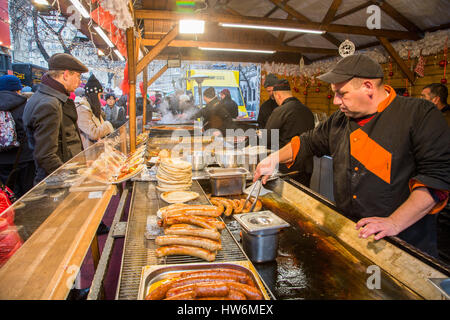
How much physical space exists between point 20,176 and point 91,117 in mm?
1502

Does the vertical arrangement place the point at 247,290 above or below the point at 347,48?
below

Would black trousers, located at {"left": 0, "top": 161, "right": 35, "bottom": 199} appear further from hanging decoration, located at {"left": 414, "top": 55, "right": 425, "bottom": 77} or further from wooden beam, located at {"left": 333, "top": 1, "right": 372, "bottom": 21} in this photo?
hanging decoration, located at {"left": 414, "top": 55, "right": 425, "bottom": 77}

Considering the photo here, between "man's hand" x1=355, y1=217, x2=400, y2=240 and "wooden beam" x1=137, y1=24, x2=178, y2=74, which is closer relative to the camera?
"man's hand" x1=355, y1=217, x2=400, y2=240

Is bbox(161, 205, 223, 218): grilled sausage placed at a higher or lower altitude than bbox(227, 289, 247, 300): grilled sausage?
higher

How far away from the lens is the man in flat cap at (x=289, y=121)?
4730 millimetres

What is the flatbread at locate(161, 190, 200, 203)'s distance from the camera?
8.39ft

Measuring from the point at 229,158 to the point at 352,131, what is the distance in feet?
5.25

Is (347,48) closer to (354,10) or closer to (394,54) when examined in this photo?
(394,54)

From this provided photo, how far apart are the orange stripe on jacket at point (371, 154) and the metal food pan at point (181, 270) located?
1.31 meters

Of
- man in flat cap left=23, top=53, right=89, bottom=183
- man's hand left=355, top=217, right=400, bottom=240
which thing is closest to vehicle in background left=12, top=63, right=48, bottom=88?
man in flat cap left=23, top=53, right=89, bottom=183

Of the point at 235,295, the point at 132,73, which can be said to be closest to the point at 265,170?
the point at 235,295

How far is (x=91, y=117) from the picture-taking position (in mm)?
5164

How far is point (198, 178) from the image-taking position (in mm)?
3479

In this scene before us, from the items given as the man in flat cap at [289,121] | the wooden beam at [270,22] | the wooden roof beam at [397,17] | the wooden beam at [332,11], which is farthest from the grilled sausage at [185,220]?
the wooden roof beam at [397,17]
